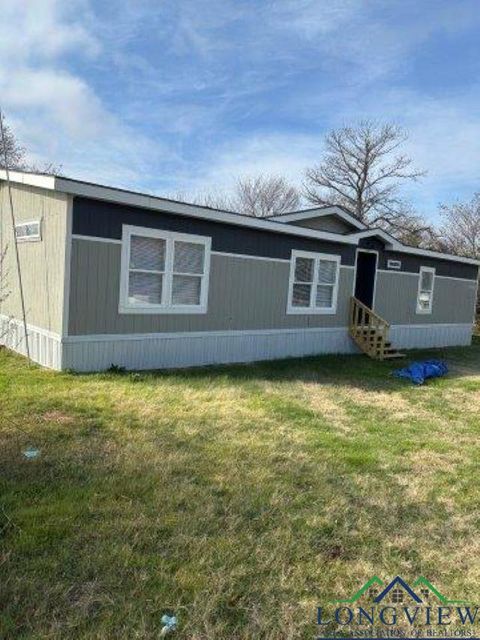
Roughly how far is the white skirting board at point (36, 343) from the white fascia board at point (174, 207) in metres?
2.30

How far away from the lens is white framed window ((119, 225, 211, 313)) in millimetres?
8664

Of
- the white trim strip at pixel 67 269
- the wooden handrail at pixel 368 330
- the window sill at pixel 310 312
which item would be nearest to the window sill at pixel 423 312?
the wooden handrail at pixel 368 330

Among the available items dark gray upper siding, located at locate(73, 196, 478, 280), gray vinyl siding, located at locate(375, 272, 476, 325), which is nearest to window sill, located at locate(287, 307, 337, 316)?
dark gray upper siding, located at locate(73, 196, 478, 280)

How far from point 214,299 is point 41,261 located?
3.26 metres

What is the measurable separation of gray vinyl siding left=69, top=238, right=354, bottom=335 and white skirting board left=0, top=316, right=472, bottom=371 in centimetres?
17

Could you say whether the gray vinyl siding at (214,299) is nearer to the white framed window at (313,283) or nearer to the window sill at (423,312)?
the white framed window at (313,283)

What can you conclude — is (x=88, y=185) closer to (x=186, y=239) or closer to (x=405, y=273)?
(x=186, y=239)

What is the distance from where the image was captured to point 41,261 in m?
8.58

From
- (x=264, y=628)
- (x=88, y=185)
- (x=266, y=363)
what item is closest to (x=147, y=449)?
(x=264, y=628)

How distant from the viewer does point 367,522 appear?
3.76 metres

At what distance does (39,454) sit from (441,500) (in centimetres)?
348

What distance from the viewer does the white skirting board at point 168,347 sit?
827 cm
